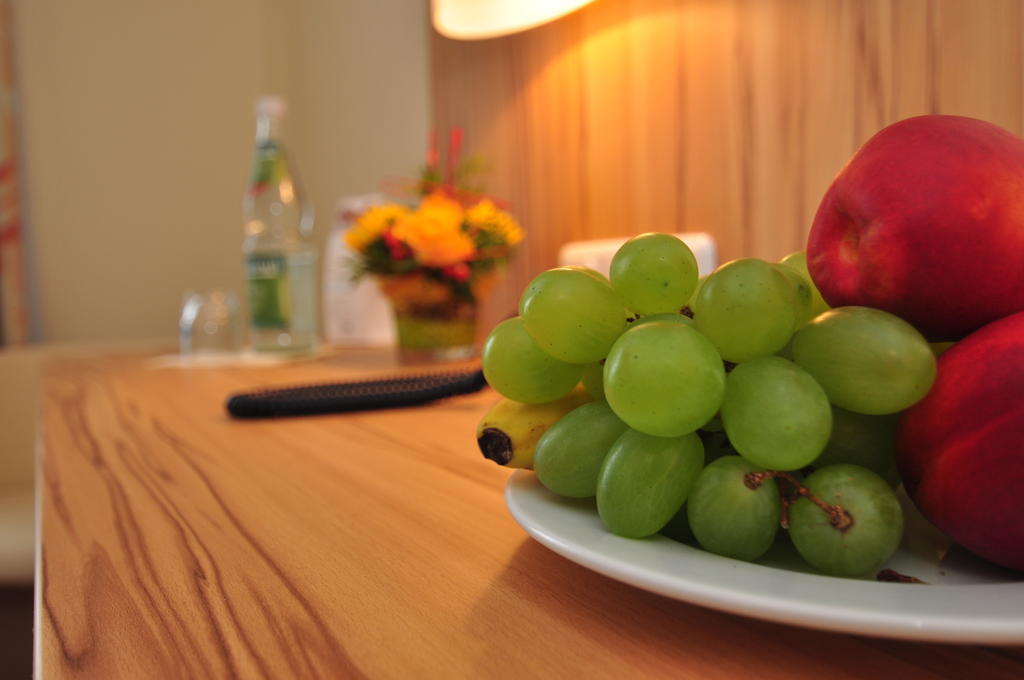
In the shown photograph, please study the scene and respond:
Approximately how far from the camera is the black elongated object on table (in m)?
0.76

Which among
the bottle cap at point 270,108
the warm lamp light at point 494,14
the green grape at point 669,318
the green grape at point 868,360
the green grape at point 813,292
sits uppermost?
the warm lamp light at point 494,14

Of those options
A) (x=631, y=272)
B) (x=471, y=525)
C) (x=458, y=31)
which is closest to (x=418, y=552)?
(x=471, y=525)

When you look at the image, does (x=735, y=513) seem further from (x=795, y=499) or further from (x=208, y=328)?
(x=208, y=328)

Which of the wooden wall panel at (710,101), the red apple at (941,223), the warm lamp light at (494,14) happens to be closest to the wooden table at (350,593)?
the red apple at (941,223)

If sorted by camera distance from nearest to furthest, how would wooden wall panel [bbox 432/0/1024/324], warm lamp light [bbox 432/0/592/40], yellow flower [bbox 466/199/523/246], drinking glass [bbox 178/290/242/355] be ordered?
wooden wall panel [bbox 432/0/1024/324], warm lamp light [bbox 432/0/592/40], yellow flower [bbox 466/199/523/246], drinking glass [bbox 178/290/242/355]

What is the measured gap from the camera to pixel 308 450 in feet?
1.99

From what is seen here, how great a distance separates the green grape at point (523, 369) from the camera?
1.14 feet

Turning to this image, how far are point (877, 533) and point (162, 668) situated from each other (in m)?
0.23

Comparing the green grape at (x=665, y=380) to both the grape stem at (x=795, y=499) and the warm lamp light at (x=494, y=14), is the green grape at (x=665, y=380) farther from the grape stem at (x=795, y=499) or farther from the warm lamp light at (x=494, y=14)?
the warm lamp light at (x=494, y=14)

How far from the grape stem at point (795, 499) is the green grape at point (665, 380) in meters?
0.03

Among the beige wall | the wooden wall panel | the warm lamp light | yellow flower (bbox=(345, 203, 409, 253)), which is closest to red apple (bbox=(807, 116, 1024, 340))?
the wooden wall panel

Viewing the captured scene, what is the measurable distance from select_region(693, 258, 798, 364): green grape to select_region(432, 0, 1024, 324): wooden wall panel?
0.54m

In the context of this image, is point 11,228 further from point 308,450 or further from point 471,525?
point 471,525

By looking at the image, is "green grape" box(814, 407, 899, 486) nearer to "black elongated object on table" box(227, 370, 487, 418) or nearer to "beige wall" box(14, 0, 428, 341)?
"black elongated object on table" box(227, 370, 487, 418)
